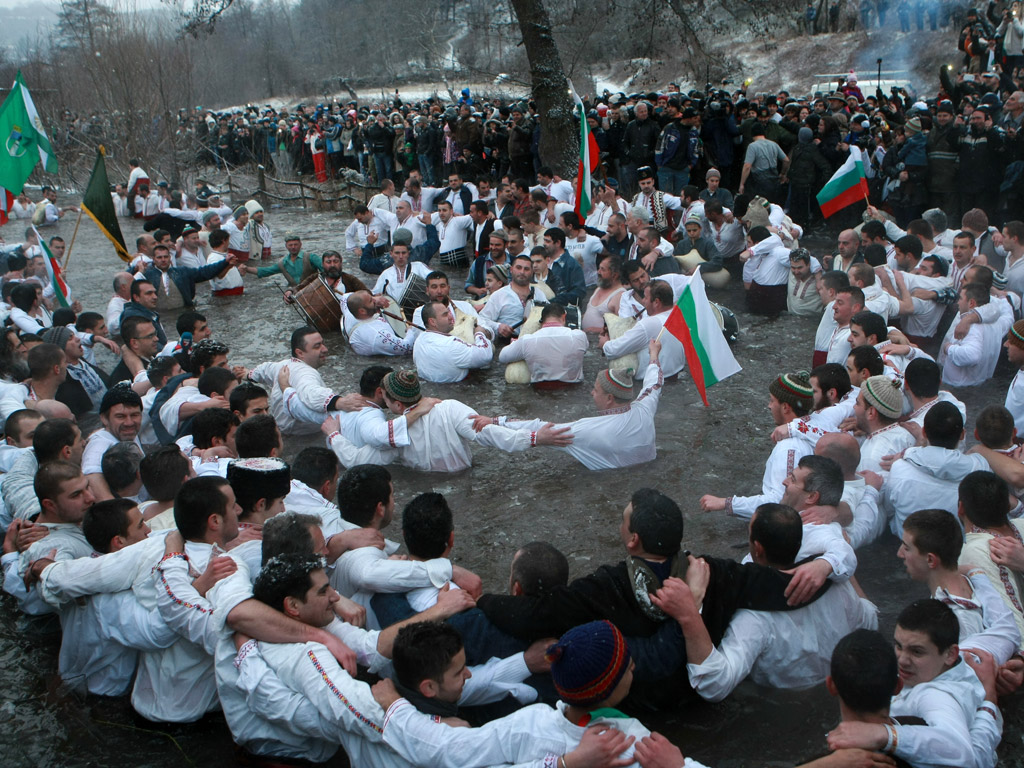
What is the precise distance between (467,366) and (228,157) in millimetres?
24509

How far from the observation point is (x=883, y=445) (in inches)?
194

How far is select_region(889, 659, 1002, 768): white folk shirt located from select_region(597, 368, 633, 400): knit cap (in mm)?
2932

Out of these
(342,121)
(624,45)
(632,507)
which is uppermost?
(624,45)

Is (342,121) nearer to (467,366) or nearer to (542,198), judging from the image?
(542,198)

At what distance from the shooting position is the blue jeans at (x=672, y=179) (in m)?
13.3

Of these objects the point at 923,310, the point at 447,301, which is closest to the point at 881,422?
the point at 923,310

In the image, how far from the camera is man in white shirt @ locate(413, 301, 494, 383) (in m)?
7.80

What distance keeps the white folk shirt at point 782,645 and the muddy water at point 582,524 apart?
159 millimetres

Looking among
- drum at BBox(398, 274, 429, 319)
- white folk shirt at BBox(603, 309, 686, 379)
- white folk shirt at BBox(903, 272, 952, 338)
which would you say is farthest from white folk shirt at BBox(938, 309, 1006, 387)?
drum at BBox(398, 274, 429, 319)

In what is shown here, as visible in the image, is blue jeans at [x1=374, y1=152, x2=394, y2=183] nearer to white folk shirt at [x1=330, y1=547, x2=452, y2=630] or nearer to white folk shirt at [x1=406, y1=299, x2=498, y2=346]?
white folk shirt at [x1=406, y1=299, x2=498, y2=346]

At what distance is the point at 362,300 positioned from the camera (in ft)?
28.9

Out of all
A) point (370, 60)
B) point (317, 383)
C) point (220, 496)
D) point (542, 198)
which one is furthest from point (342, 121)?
point (370, 60)

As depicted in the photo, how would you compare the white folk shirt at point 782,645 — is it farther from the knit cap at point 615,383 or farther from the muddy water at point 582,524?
the knit cap at point 615,383

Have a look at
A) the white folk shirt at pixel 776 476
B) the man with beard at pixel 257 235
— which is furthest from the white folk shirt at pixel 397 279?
the white folk shirt at pixel 776 476
